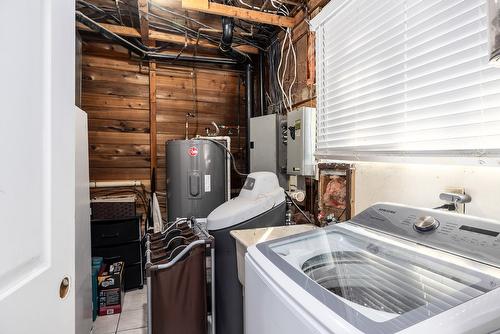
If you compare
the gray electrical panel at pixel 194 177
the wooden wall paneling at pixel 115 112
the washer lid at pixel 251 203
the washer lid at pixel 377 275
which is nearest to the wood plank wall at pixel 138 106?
the wooden wall paneling at pixel 115 112

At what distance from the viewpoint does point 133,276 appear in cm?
288

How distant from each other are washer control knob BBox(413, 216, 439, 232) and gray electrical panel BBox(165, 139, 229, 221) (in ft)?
7.15

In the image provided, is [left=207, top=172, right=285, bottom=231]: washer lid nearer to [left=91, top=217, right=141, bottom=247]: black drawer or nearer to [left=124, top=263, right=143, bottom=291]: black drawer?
[left=91, top=217, right=141, bottom=247]: black drawer

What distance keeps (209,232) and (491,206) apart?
1526 millimetres

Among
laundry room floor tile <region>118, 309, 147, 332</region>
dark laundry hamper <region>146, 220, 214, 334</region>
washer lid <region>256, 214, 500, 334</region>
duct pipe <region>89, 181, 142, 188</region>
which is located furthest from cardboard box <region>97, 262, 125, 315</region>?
washer lid <region>256, 214, 500, 334</region>

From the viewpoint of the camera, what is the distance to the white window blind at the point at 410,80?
1037mm

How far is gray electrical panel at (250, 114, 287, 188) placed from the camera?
2.53 meters

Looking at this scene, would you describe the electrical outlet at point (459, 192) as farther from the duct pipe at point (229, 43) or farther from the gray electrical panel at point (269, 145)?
the duct pipe at point (229, 43)

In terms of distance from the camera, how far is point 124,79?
3318 millimetres

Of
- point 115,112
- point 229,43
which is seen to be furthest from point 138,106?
point 229,43
